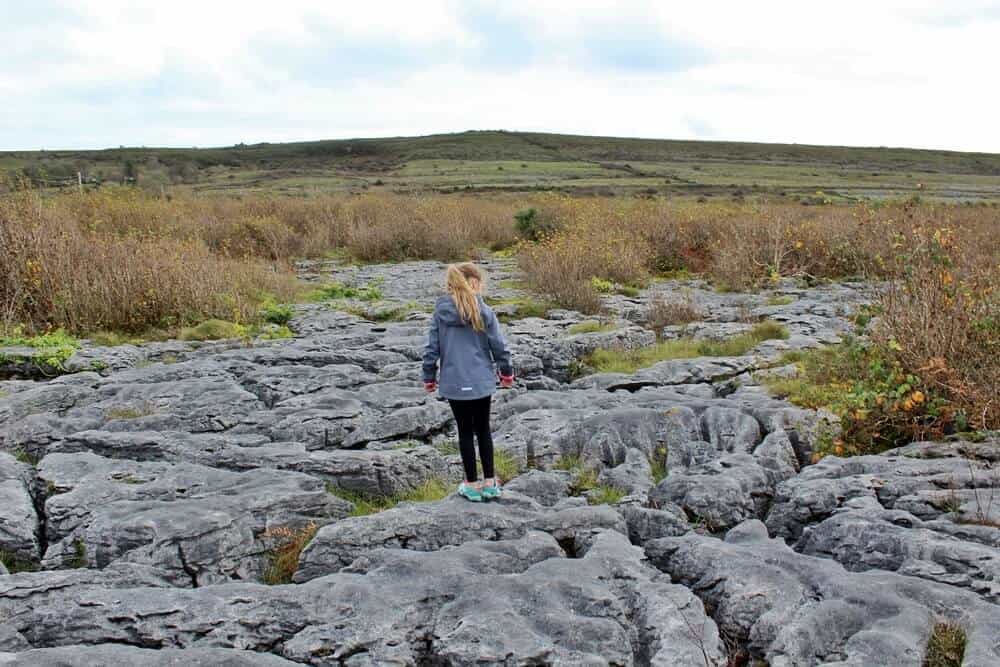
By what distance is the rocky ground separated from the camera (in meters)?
4.16

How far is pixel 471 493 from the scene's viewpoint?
5809 mm

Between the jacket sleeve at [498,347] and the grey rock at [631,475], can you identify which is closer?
the jacket sleeve at [498,347]

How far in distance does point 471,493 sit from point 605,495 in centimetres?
117

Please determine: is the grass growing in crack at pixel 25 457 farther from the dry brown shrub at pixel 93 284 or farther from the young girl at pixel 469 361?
the dry brown shrub at pixel 93 284

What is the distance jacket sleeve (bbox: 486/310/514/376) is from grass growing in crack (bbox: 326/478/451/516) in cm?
124

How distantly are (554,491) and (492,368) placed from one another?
3.88ft

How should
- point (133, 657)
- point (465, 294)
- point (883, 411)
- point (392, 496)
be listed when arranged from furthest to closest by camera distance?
point (883, 411), point (392, 496), point (465, 294), point (133, 657)

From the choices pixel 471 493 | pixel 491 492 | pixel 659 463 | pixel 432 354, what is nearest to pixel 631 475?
pixel 659 463

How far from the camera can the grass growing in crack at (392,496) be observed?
628 cm

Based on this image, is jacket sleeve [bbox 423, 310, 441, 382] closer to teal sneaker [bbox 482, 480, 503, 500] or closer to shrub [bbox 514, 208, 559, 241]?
teal sneaker [bbox 482, 480, 503, 500]

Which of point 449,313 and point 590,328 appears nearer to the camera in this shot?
point 449,313

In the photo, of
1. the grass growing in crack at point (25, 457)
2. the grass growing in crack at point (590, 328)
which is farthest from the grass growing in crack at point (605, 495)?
the grass growing in crack at point (590, 328)

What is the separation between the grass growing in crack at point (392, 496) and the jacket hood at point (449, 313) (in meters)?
1.46

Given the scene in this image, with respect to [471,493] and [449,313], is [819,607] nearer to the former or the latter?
[471,493]
